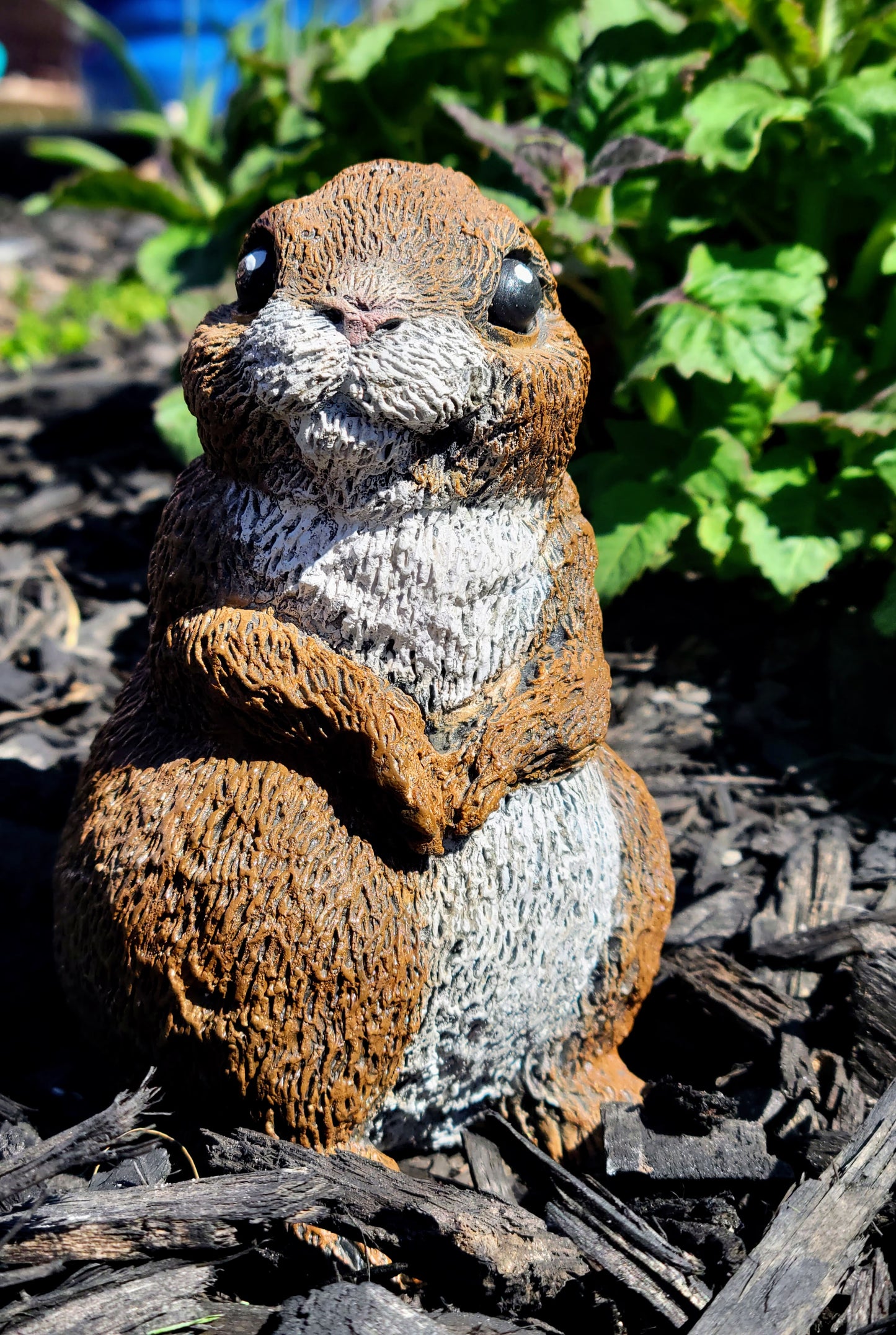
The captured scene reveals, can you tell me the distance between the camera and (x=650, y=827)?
2275mm

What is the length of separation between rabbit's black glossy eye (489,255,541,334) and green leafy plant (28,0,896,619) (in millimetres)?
1043

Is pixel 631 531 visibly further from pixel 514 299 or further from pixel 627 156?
pixel 514 299

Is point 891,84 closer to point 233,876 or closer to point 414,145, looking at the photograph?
point 414,145

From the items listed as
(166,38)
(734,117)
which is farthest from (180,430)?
(166,38)

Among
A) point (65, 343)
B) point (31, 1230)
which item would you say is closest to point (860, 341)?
point (31, 1230)

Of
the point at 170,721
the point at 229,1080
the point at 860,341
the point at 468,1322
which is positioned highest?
the point at 860,341

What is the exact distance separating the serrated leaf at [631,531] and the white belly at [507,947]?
1004mm

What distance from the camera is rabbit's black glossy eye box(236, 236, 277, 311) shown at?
192 centimetres

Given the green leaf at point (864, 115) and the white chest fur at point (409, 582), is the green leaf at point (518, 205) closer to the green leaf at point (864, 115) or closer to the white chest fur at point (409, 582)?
the green leaf at point (864, 115)

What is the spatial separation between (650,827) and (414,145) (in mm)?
2418

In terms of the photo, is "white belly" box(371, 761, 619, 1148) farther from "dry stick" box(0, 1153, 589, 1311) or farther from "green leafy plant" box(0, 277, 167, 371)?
"green leafy plant" box(0, 277, 167, 371)

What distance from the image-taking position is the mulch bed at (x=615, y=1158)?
181 centimetres

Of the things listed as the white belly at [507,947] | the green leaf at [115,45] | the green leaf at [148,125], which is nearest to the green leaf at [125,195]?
the green leaf at [148,125]

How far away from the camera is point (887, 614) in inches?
113
